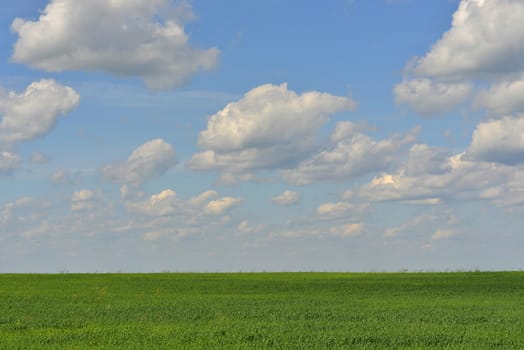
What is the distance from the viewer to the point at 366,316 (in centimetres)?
3319

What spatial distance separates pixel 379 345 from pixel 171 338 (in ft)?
23.9

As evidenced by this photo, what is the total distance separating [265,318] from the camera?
3228 cm

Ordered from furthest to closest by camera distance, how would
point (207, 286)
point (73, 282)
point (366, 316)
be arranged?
point (73, 282) → point (207, 286) → point (366, 316)

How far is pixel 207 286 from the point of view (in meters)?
57.5

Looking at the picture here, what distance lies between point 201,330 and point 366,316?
9.49 metres

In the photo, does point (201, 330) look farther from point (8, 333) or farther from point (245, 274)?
point (245, 274)

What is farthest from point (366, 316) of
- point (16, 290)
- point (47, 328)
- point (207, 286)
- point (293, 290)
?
point (16, 290)

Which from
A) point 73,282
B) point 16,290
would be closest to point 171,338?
point 16,290

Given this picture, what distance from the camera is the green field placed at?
24781 mm

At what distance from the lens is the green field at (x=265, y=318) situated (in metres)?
24.8

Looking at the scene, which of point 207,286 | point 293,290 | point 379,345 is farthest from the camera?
point 207,286

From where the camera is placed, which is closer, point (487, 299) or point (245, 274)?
point (487, 299)

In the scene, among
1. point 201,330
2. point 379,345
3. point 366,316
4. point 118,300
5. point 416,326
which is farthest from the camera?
point 118,300

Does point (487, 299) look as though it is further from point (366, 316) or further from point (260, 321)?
point (260, 321)
